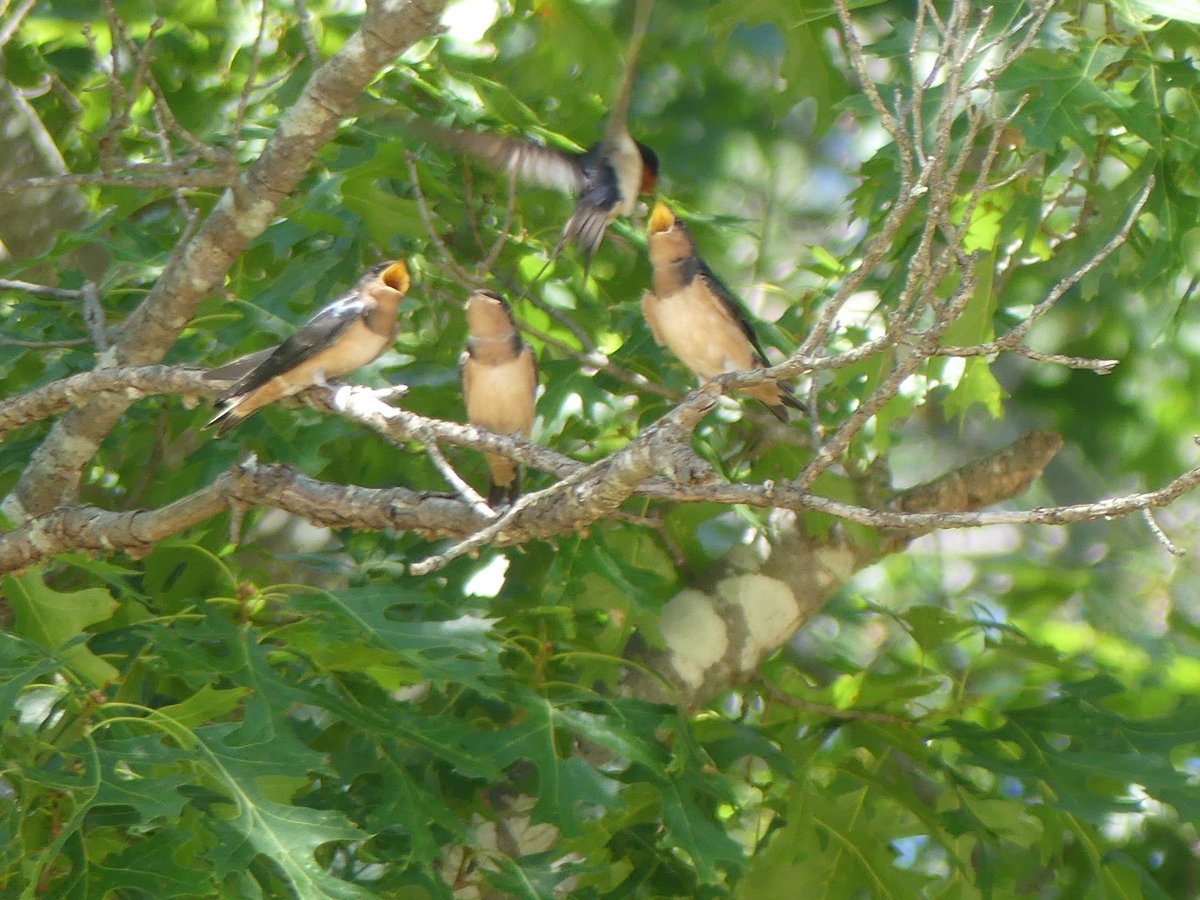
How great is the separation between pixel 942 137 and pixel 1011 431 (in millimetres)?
5173

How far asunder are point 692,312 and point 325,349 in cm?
123

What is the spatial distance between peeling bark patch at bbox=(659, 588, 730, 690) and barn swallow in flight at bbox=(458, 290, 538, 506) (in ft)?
2.23

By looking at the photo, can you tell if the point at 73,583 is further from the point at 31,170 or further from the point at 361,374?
the point at 31,170

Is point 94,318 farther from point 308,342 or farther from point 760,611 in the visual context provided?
point 760,611

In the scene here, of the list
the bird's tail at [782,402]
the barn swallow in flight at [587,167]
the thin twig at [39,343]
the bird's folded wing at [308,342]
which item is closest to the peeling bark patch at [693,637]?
the bird's tail at [782,402]

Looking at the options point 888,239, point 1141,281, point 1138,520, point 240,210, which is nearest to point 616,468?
point 888,239

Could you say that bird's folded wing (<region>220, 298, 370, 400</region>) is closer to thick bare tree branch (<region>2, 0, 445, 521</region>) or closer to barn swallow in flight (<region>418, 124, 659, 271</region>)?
thick bare tree branch (<region>2, 0, 445, 521</region>)

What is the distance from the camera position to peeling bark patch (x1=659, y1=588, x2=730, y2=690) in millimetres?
4984

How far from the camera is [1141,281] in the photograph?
4559mm

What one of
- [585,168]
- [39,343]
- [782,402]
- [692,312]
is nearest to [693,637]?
[782,402]

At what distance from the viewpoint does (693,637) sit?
5.03m

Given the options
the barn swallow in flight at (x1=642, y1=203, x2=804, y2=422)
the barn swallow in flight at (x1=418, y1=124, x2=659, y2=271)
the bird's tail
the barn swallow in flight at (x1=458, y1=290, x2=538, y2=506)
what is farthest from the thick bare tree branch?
the bird's tail

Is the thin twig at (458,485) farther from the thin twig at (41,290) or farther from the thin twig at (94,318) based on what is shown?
the thin twig at (41,290)

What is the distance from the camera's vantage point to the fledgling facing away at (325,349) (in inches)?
153
